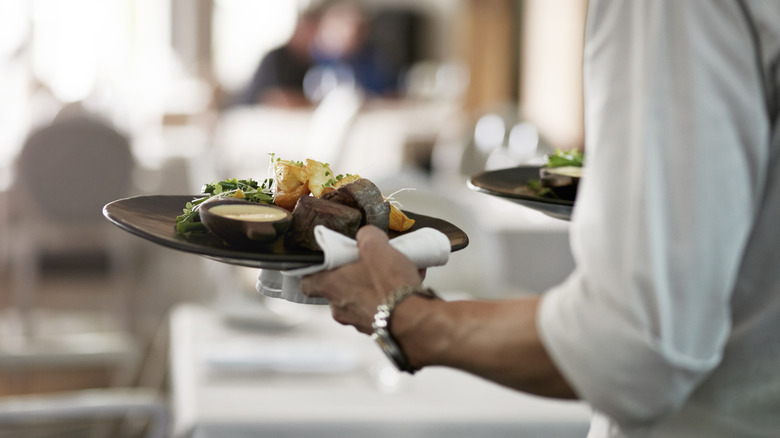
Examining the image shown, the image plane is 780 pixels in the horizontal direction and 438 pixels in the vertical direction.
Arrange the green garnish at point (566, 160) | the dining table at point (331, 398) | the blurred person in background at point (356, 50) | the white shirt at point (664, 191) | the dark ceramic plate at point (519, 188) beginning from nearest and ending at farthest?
the white shirt at point (664, 191)
the dark ceramic plate at point (519, 188)
the green garnish at point (566, 160)
the dining table at point (331, 398)
the blurred person in background at point (356, 50)

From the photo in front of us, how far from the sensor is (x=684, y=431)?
69 centimetres

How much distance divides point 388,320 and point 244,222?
0.48 ft

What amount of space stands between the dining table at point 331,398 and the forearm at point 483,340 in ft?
2.33

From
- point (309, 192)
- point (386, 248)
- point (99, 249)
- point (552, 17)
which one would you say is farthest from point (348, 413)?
point (552, 17)

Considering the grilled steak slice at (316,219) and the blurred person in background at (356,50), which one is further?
the blurred person in background at (356,50)

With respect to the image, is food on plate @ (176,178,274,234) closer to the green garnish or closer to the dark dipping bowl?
the dark dipping bowl

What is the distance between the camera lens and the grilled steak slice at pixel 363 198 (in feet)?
2.64

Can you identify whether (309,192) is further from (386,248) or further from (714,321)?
(714,321)

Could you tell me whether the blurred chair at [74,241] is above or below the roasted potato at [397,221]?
below

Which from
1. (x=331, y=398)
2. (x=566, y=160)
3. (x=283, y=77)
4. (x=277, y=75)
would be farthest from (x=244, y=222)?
(x=283, y=77)

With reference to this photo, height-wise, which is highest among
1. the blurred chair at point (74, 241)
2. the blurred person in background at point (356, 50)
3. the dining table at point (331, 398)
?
the blurred person in background at point (356, 50)

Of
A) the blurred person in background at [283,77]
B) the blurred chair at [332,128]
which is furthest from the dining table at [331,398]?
the blurred person in background at [283,77]

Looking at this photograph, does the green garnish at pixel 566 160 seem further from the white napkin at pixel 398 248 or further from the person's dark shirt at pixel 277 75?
the person's dark shirt at pixel 277 75

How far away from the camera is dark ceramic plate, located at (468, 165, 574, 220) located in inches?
36.0
